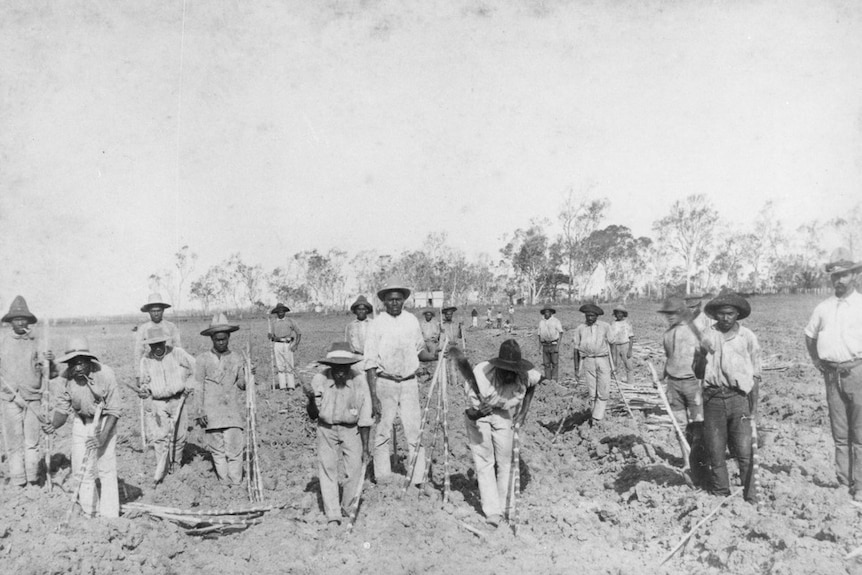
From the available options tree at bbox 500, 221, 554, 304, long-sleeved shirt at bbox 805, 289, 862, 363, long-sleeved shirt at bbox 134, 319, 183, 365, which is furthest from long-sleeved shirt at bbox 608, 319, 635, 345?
tree at bbox 500, 221, 554, 304

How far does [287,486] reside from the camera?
6.38m

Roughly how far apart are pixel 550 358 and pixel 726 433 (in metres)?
6.62

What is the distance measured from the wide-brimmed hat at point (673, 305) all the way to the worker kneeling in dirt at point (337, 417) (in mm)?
3530

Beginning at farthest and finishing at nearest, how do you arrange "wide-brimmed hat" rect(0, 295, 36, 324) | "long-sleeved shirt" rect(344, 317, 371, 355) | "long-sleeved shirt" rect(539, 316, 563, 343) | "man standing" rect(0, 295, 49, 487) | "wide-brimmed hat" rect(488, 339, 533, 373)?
"long-sleeved shirt" rect(539, 316, 563, 343), "long-sleeved shirt" rect(344, 317, 371, 355), "wide-brimmed hat" rect(0, 295, 36, 324), "man standing" rect(0, 295, 49, 487), "wide-brimmed hat" rect(488, 339, 533, 373)

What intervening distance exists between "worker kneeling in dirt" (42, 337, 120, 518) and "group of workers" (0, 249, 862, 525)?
0.04ft

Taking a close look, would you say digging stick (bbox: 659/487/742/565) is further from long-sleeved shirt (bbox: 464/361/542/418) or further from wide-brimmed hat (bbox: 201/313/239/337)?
wide-brimmed hat (bbox: 201/313/239/337)

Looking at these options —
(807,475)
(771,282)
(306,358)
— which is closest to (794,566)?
(807,475)

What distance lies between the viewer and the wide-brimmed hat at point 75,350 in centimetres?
495

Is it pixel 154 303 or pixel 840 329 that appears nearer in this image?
pixel 840 329

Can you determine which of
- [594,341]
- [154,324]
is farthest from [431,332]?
[154,324]

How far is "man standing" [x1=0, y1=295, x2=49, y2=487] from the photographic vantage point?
19.8ft

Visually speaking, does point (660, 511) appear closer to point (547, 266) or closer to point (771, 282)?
point (547, 266)

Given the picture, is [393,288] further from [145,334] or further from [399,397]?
[145,334]

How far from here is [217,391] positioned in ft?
20.0
